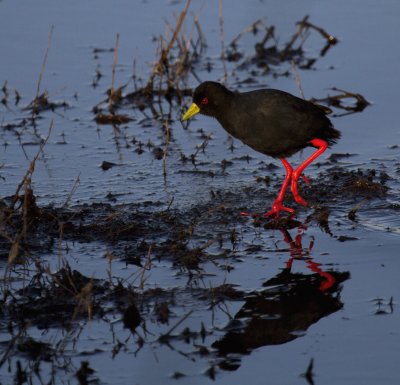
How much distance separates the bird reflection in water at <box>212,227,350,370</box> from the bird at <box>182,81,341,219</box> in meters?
1.19

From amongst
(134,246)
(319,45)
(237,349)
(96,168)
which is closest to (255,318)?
(237,349)

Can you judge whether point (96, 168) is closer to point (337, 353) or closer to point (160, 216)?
point (160, 216)

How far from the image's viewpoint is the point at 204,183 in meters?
8.41

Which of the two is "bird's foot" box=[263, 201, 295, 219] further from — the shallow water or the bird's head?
the bird's head

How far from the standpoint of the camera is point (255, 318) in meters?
5.79

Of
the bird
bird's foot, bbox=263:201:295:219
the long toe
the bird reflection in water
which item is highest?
the bird

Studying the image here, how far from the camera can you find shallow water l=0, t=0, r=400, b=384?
17.3 ft

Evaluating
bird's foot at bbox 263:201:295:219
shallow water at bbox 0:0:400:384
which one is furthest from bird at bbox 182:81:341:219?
shallow water at bbox 0:0:400:384

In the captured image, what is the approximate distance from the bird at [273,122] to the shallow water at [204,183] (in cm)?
39

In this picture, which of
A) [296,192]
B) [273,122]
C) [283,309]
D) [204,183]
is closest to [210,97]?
[273,122]

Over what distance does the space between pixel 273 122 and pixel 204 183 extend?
1.04m

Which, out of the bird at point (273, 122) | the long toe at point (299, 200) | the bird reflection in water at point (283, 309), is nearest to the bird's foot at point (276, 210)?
the bird at point (273, 122)

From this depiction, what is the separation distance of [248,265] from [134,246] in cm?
85

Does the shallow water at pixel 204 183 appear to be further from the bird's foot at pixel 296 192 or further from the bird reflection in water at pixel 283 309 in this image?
the bird's foot at pixel 296 192
